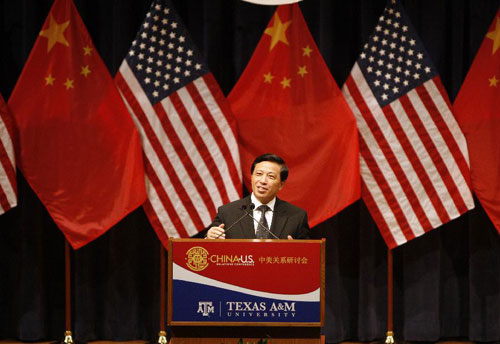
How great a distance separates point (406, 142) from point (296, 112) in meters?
0.80

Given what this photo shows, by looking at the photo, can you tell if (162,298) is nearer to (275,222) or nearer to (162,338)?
(162,338)

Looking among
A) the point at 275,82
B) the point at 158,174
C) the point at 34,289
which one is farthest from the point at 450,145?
the point at 34,289

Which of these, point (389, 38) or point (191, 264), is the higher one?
point (389, 38)

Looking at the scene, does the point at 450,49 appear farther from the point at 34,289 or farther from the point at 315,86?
the point at 34,289

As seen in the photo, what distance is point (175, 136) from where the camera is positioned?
4496 millimetres

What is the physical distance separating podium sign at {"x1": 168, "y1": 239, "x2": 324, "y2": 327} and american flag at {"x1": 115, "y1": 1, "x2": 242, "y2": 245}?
1.87 metres

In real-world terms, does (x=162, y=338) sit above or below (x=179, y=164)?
below

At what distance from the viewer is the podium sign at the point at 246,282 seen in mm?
2555

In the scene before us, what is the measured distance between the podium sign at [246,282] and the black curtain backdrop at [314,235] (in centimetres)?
236

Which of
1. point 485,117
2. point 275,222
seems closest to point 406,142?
point 485,117

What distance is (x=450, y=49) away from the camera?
16.2 feet

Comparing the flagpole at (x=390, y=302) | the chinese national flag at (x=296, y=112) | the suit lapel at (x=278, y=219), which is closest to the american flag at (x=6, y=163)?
the chinese national flag at (x=296, y=112)

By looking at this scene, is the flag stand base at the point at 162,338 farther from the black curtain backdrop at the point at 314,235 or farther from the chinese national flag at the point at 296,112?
the chinese national flag at the point at 296,112

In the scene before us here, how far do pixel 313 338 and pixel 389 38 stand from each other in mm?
2659
